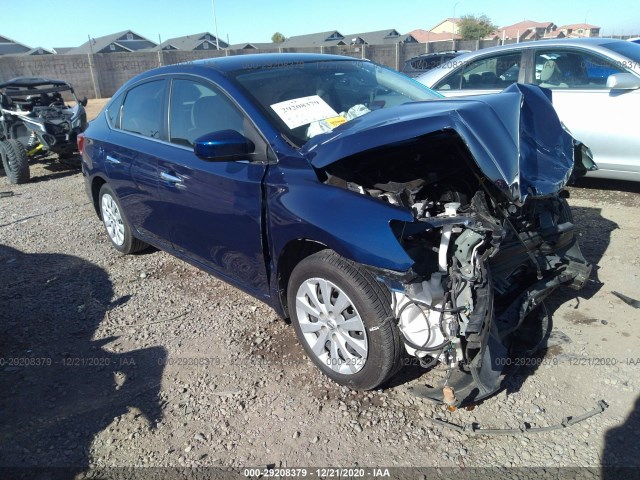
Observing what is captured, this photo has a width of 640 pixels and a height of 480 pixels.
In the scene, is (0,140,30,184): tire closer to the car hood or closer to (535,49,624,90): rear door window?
the car hood

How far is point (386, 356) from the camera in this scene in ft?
8.05

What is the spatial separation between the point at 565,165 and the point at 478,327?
3.96 ft

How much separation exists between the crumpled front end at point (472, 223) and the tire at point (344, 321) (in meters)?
0.11

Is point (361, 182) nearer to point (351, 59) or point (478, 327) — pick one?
point (478, 327)

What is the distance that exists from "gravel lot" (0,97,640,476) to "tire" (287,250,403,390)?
0.17 m

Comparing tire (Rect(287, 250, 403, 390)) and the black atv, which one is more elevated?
the black atv

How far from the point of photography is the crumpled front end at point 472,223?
2312 mm

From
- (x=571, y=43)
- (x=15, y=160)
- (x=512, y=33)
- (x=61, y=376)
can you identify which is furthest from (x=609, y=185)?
(x=512, y=33)

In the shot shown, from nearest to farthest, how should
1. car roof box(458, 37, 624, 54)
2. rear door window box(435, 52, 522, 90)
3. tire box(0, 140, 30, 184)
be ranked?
car roof box(458, 37, 624, 54)
rear door window box(435, 52, 522, 90)
tire box(0, 140, 30, 184)

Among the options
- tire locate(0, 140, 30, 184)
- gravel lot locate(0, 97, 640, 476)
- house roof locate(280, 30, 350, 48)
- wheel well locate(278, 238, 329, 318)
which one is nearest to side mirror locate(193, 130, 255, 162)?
wheel well locate(278, 238, 329, 318)

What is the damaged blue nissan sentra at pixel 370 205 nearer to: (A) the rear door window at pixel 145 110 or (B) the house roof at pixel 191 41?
(A) the rear door window at pixel 145 110

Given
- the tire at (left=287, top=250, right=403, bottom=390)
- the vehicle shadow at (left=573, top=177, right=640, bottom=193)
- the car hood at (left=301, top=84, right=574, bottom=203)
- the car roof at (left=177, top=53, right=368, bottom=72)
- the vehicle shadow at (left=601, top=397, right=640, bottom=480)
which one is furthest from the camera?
the vehicle shadow at (left=573, top=177, right=640, bottom=193)

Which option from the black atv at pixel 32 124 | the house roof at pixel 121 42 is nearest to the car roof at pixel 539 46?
the black atv at pixel 32 124

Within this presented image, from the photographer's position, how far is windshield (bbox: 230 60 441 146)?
2.96 meters
